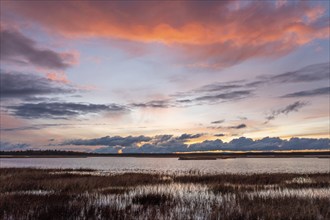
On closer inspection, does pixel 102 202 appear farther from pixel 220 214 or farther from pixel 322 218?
pixel 322 218

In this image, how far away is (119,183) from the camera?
3100cm

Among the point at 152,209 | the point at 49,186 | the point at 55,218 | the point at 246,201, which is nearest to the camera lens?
the point at 55,218

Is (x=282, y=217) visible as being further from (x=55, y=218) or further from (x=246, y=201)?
(x=55, y=218)

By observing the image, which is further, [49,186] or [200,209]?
[49,186]

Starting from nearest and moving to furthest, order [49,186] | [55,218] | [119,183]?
[55,218] → [49,186] → [119,183]

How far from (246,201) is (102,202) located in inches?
327

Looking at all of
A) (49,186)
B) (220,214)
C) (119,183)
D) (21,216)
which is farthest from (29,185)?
(220,214)

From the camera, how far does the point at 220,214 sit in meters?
15.1

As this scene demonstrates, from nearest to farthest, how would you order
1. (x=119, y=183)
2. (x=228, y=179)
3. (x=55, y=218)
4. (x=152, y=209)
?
1. (x=55, y=218)
2. (x=152, y=209)
3. (x=119, y=183)
4. (x=228, y=179)

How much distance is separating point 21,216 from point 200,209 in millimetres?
8553

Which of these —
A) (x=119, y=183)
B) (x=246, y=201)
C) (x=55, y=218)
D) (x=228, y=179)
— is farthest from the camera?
(x=228, y=179)

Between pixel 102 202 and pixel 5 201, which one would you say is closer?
pixel 5 201

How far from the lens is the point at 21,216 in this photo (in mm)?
14352

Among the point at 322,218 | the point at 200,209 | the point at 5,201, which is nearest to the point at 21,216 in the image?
the point at 5,201
